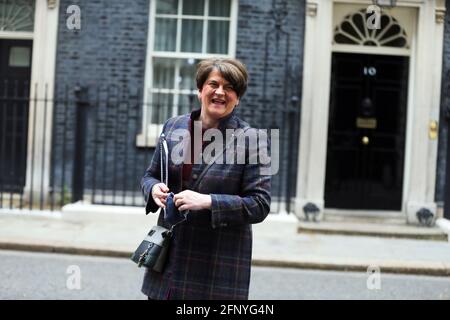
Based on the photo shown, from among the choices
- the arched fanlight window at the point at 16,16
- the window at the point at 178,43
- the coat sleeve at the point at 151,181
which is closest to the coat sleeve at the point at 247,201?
the coat sleeve at the point at 151,181

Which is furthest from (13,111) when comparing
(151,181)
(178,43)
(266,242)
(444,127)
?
(151,181)

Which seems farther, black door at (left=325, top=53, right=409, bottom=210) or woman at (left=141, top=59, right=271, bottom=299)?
black door at (left=325, top=53, right=409, bottom=210)

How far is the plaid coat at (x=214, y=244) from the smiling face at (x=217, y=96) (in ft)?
0.18

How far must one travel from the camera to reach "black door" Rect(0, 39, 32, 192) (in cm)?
1019

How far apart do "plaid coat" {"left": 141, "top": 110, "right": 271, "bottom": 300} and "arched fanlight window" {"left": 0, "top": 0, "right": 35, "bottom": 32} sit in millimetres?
8209

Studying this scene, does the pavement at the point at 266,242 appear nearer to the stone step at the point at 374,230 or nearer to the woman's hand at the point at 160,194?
the stone step at the point at 374,230

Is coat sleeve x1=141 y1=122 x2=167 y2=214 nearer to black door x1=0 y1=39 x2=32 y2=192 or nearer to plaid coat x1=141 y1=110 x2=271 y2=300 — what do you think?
plaid coat x1=141 y1=110 x2=271 y2=300

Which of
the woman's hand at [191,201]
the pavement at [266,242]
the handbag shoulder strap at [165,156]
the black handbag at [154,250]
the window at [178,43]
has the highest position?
the window at [178,43]

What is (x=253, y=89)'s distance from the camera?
995 centimetres

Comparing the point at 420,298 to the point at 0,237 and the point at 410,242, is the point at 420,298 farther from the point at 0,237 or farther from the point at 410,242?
the point at 0,237

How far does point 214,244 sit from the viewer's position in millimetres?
2770

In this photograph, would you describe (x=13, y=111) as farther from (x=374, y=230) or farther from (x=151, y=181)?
(x=151, y=181)

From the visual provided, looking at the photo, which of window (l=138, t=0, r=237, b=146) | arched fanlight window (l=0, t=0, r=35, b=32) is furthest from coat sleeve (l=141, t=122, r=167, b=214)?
arched fanlight window (l=0, t=0, r=35, b=32)

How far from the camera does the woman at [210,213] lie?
271 centimetres
